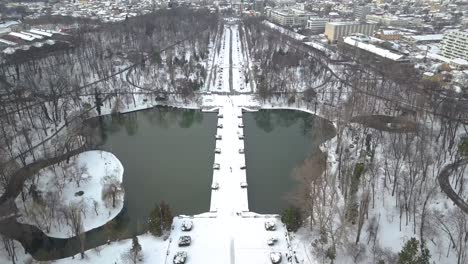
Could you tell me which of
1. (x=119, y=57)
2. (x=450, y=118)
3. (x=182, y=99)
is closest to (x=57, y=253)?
(x=182, y=99)

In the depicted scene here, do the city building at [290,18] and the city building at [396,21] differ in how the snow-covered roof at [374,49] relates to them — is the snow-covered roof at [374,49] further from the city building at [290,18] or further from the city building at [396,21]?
the city building at [396,21]

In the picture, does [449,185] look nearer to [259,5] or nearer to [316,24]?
[316,24]

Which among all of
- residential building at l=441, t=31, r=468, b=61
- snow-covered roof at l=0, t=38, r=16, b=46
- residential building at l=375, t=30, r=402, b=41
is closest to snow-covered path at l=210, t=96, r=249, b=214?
snow-covered roof at l=0, t=38, r=16, b=46

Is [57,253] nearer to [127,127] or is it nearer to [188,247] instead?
[188,247]

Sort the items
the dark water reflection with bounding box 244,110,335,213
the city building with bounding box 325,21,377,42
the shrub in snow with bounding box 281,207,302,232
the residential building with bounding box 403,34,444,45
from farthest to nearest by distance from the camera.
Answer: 1. the city building with bounding box 325,21,377,42
2. the residential building with bounding box 403,34,444,45
3. the dark water reflection with bounding box 244,110,335,213
4. the shrub in snow with bounding box 281,207,302,232


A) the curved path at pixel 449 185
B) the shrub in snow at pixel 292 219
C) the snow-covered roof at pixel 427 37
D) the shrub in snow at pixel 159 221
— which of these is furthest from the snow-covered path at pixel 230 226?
the snow-covered roof at pixel 427 37

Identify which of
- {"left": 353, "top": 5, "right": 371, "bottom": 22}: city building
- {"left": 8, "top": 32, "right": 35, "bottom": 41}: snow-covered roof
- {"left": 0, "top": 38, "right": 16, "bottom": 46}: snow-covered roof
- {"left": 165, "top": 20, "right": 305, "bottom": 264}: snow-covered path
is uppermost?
{"left": 353, "top": 5, "right": 371, "bottom": 22}: city building

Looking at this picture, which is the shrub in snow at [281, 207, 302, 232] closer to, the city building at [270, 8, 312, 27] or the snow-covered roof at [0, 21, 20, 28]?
the city building at [270, 8, 312, 27]
